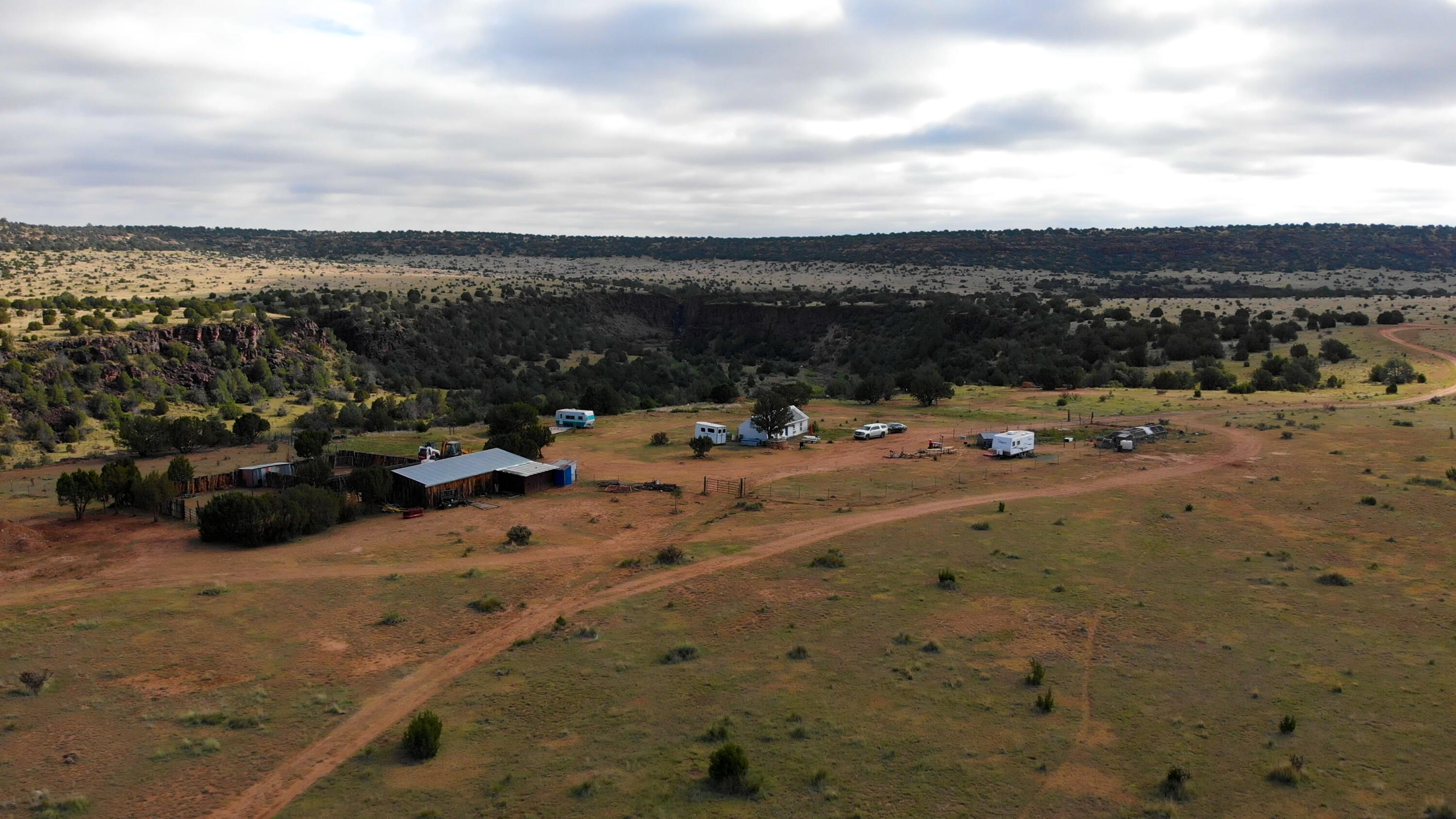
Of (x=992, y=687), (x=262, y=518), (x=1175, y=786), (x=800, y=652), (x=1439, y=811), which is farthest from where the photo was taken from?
(x=262, y=518)

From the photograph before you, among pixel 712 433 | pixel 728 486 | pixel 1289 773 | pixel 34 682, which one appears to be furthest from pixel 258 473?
pixel 1289 773

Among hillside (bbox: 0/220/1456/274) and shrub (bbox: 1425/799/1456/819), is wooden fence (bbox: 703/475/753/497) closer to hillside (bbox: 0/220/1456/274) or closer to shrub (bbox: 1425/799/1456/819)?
shrub (bbox: 1425/799/1456/819)

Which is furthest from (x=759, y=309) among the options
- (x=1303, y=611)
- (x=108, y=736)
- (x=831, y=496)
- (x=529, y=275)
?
(x=108, y=736)

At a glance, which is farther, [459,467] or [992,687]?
[459,467]

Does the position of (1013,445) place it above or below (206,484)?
above

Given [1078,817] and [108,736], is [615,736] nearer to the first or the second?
[1078,817]

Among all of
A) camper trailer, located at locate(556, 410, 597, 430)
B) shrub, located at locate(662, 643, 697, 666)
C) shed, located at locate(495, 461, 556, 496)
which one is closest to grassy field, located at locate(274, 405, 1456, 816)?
shrub, located at locate(662, 643, 697, 666)

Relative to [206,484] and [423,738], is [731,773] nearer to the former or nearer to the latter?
[423,738]
